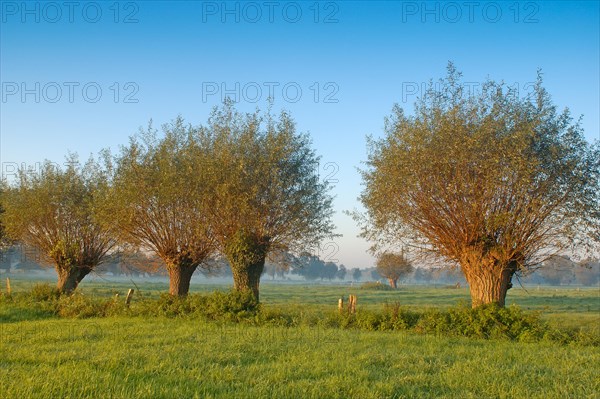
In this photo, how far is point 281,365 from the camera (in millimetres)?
14953

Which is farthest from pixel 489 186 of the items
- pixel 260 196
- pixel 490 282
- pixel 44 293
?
pixel 44 293

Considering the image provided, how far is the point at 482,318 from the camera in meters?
24.6

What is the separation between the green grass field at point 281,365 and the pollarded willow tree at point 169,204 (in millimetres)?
11304

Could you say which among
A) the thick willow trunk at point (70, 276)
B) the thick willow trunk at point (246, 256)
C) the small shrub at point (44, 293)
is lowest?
the small shrub at point (44, 293)

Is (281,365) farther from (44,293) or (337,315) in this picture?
(44,293)

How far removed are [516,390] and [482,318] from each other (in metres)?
12.7

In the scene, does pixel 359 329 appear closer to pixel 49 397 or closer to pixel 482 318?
pixel 482 318

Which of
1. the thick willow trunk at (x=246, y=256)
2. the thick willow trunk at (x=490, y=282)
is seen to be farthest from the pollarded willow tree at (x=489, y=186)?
the thick willow trunk at (x=246, y=256)

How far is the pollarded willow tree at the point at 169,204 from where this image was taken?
33.1 metres

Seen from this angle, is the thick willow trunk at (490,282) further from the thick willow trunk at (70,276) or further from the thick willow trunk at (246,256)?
the thick willow trunk at (70,276)

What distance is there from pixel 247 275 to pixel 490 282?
15.6m

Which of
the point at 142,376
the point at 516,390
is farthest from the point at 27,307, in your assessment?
the point at 516,390

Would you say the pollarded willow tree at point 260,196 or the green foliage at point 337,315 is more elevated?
the pollarded willow tree at point 260,196

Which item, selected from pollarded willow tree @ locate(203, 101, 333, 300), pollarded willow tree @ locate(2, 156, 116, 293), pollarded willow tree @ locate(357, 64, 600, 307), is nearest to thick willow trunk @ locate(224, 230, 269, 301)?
pollarded willow tree @ locate(203, 101, 333, 300)
